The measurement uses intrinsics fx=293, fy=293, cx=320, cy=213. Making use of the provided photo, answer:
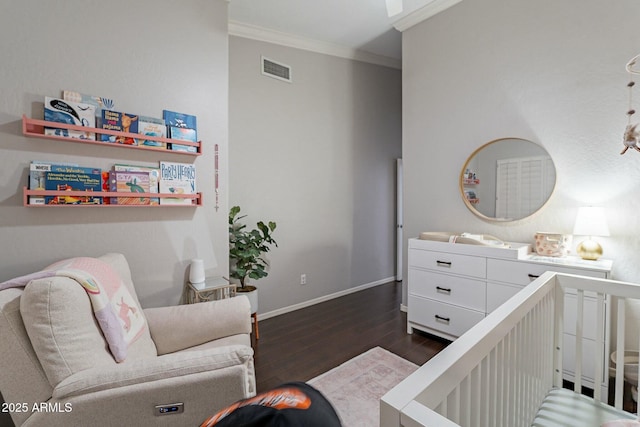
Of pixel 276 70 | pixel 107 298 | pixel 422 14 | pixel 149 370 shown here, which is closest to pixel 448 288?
pixel 149 370

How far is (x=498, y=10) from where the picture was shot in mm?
2527

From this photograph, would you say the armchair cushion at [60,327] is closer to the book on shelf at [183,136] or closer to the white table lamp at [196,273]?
the white table lamp at [196,273]

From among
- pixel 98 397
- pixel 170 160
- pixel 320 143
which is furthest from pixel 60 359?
pixel 320 143

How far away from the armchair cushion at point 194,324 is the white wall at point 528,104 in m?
2.16

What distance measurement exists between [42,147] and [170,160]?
672mm

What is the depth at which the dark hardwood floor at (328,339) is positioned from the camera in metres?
2.22

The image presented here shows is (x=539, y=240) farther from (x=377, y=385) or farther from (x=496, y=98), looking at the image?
(x=377, y=385)

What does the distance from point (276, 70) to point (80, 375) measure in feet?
10.1

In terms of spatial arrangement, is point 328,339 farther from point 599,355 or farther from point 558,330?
point 599,355

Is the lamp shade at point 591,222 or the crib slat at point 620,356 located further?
the lamp shade at point 591,222

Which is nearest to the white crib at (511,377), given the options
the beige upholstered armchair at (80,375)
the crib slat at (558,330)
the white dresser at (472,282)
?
the crib slat at (558,330)

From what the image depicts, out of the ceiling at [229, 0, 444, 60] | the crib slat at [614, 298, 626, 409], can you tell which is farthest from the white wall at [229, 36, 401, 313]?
the crib slat at [614, 298, 626, 409]

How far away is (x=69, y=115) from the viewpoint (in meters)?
1.69

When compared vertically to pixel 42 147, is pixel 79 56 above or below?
above
